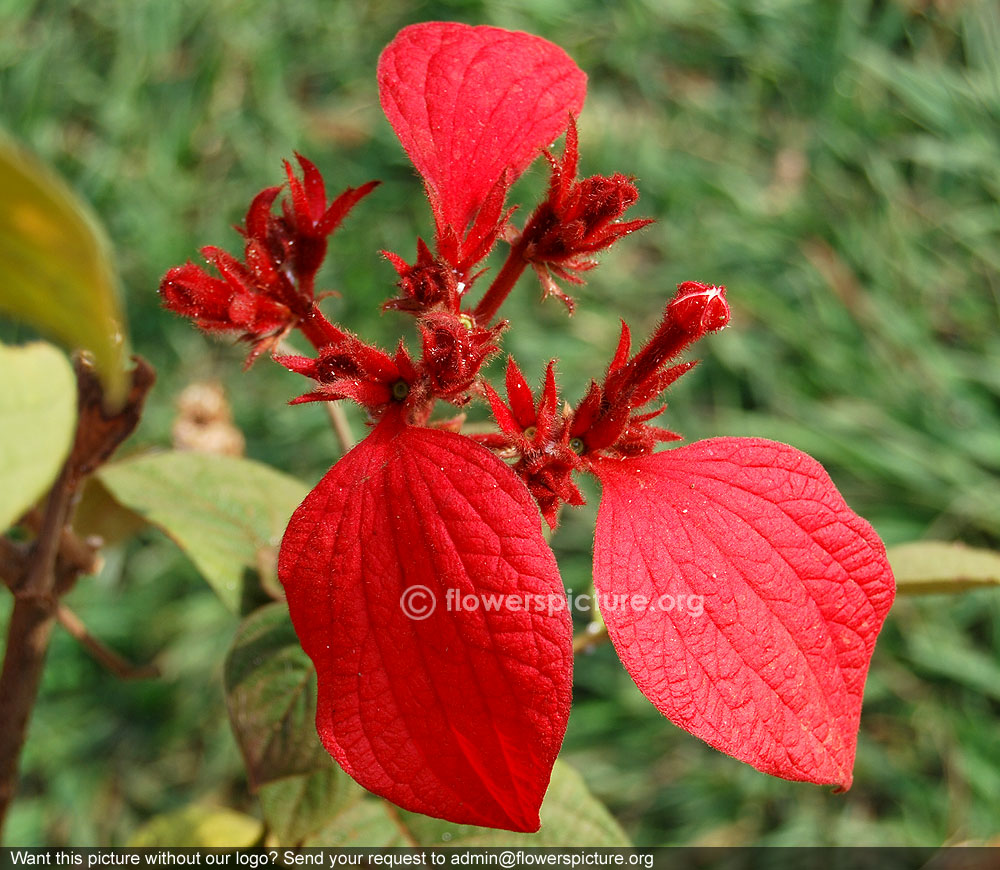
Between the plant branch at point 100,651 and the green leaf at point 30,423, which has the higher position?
the green leaf at point 30,423

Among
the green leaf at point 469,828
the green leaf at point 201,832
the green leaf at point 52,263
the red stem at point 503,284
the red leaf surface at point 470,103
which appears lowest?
the green leaf at point 201,832

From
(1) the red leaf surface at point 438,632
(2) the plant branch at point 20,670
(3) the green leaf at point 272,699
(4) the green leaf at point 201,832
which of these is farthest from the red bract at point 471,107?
(4) the green leaf at point 201,832

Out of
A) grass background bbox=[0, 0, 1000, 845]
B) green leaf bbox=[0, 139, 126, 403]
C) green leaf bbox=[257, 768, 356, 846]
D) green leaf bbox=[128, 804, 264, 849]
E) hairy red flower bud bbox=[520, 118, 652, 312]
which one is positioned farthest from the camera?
grass background bbox=[0, 0, 1000, 845]

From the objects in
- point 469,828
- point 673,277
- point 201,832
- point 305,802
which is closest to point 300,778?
point 305,802

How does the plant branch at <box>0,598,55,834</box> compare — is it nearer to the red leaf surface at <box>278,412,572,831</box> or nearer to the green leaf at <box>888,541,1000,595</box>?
the red leaf surface at <box>278,412,572,831</box>

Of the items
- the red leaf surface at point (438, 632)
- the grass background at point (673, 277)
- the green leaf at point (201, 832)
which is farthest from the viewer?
the grass background at point (673, 277)

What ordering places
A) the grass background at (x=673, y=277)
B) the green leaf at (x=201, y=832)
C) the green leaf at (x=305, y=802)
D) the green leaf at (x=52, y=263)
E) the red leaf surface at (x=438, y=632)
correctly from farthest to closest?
1. the grass background at (x=673, y=277)
2. the green leaf at (x=201, y=832)
3. the green leaf at (x=305, y=802)
4. the red leaf surface at (x=438, y=632)
5. the green leaf at (x=52, y=263)

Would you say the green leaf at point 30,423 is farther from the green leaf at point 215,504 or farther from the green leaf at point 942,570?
the green leaf at point 942,570

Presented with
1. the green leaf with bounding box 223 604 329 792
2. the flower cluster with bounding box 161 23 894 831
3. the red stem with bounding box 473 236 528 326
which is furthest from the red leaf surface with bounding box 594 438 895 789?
the green leaf with bounding box 223 604 329 792
